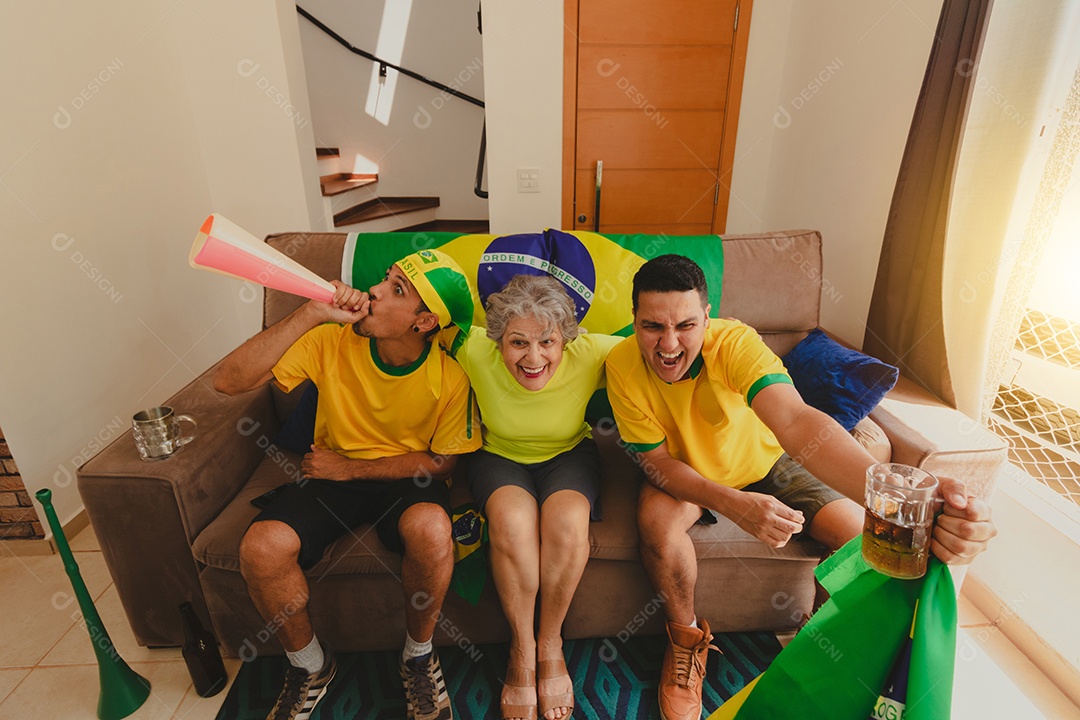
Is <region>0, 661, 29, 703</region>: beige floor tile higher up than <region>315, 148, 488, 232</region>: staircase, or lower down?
lower down

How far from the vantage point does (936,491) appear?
3.05 ft

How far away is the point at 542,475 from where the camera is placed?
1.67 meters

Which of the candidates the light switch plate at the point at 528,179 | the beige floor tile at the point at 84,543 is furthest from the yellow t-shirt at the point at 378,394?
the light switch plate at the point at 528,179

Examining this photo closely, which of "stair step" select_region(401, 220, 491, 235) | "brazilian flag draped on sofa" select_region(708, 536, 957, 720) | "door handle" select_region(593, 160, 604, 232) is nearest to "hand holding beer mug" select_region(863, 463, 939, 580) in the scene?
"brazilian flag draped on sofa" select_region(708, 536, 957, 720)

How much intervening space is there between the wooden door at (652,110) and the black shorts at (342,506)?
1899mm

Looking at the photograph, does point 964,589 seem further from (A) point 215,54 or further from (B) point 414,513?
(A) point 215,54

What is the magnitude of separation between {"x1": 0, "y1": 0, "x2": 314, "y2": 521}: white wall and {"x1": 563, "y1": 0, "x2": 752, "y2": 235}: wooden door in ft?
4.35

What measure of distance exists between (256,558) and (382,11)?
4686 mm

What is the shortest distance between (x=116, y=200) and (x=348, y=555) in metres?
1.82

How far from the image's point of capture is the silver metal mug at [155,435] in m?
1.52

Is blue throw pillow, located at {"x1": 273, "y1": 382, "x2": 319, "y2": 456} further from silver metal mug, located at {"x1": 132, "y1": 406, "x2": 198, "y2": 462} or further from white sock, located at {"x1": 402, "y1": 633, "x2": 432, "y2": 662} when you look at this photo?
white sock, located at {"x1": 402, "y1": 633, "x2": 432, "y2": 662}

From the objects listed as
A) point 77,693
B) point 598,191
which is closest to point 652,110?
point 598,191

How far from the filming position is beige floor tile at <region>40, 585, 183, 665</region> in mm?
1720

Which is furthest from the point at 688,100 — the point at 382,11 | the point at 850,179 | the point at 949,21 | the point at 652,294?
the point at 382,11
